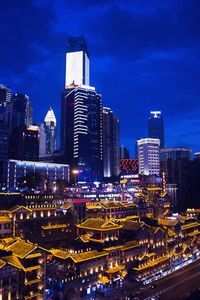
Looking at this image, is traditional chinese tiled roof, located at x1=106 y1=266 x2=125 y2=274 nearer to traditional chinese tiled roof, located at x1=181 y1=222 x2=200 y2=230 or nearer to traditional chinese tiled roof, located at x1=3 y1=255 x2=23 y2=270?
traditional chinese tiled roof, located at x1=3 y1=255 x2=23 y2=270

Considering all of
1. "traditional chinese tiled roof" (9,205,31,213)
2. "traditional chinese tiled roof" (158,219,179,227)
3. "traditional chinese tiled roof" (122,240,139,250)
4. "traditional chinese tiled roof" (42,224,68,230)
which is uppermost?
"traditional chinese tiled roof" (9,205,31,213)

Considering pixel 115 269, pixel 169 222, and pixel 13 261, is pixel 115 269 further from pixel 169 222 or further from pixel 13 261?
pixel 169 222

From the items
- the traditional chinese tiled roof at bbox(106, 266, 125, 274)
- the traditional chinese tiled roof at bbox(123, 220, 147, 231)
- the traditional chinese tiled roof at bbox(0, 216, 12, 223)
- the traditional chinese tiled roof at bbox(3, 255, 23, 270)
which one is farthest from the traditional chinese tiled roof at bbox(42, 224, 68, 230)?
the traditional chinese tiled roof at bbox(3, 255, 23, 270)

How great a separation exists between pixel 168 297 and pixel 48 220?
36125 millimetres

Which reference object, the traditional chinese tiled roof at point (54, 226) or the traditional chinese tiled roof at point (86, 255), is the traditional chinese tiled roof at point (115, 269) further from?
the traditional chinese tiled roof at point (54, 226)

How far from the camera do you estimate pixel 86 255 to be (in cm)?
6638

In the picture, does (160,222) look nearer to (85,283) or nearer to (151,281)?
(151,281)

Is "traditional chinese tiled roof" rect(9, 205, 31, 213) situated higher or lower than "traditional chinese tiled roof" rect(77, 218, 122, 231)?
higher

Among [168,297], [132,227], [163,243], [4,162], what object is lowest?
[168,297]

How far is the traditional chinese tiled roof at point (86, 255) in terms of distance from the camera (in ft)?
209

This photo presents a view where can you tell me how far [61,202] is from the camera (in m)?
92.2

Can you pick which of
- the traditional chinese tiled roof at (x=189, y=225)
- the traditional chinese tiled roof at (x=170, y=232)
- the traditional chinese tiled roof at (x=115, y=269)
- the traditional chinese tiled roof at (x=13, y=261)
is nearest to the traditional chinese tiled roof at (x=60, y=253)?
the traditional chinese tiled roof at (x=115, y=269)

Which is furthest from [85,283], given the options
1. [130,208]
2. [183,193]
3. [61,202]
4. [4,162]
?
[183,193]

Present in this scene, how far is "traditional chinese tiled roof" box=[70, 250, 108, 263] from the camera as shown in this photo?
63.7 m
